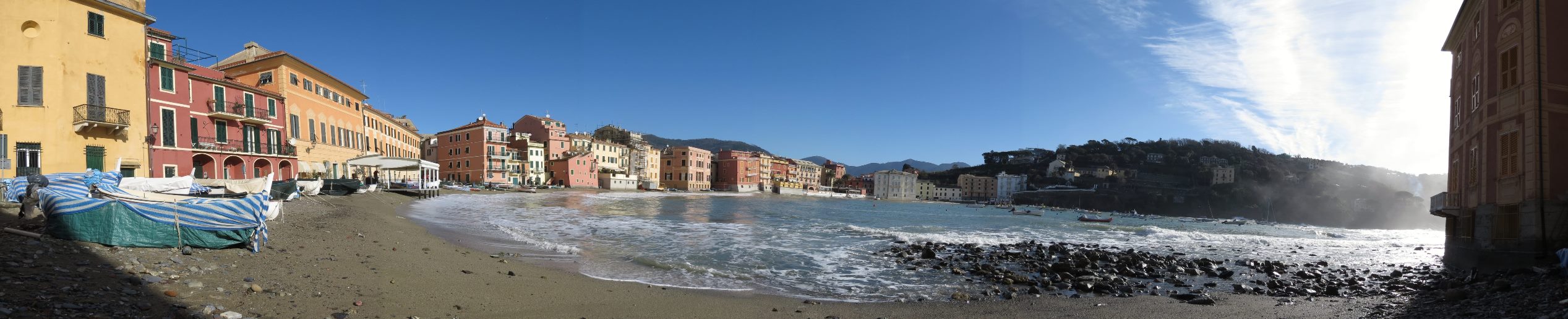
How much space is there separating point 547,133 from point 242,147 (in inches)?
2256

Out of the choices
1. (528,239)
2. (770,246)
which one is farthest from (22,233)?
(770,246)

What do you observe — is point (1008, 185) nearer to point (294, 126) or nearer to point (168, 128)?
point (294, 126)

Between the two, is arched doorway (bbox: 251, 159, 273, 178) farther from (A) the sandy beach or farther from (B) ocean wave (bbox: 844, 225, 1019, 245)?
(B) ocean wave (bbox: 844, 225, 1019, 245)

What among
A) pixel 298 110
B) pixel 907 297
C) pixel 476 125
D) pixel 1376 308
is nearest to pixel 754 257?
pixel 907 297

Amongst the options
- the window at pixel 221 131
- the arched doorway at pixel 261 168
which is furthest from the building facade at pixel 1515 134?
the arched doorway at pixel 261 168

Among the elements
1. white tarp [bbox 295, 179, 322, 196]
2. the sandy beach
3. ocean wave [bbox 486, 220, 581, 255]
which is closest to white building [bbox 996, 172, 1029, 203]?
ocean wave [bbox 486, 220, 581, 255]

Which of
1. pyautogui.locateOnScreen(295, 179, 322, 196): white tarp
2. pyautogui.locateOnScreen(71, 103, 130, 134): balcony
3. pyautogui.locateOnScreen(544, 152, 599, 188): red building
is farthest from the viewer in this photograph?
pyautogui.locateOnScreen(544, 152, 599, 188): red building

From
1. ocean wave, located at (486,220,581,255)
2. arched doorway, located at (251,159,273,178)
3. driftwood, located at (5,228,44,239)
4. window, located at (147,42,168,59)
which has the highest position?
window, located at (147,42,168,59)

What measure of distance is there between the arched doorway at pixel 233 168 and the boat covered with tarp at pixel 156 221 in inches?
796

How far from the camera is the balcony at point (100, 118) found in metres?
17.9

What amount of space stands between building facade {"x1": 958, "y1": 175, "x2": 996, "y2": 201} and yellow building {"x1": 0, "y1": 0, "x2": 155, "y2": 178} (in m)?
150

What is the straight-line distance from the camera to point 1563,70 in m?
10.7

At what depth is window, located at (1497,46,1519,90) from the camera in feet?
37.7

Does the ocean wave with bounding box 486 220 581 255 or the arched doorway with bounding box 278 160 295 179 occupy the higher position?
the arched doorway with bounding box 278 160 295 179
